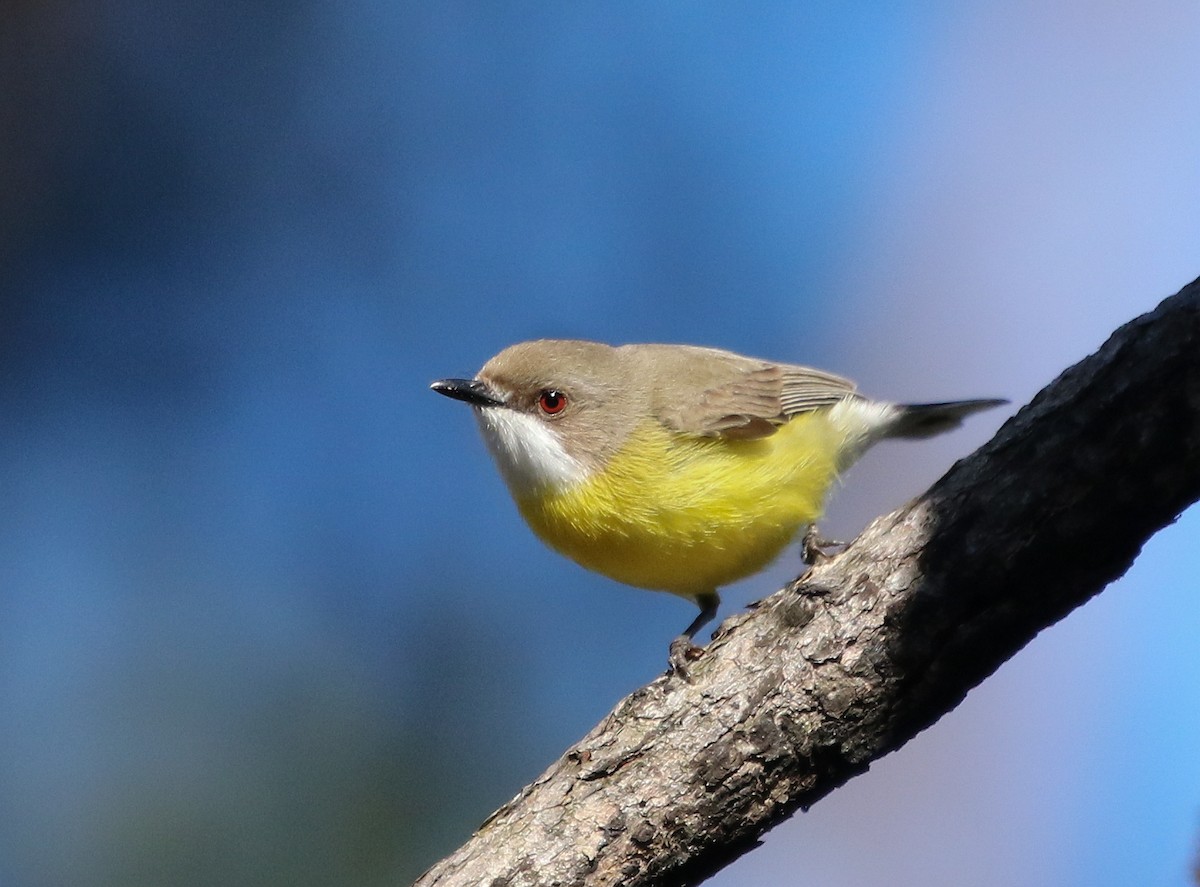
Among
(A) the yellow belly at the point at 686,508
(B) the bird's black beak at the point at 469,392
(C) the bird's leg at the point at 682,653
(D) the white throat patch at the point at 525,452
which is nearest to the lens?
(C) the bird's leg at the point at 682,653

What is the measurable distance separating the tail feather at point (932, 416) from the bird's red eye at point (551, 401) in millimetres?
1672

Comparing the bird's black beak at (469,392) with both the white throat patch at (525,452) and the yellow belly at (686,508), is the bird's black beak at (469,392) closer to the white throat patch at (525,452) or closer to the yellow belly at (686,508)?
the white throat patch at (525,452)

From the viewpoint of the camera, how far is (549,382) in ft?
19.1

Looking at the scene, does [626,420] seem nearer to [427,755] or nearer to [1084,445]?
[1084,445]

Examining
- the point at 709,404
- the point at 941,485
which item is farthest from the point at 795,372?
the point at 941,485

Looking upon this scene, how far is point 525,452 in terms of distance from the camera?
5.55m

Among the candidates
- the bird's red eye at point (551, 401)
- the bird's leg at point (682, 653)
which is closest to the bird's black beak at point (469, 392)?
the bird's red eye at point (551, 401)

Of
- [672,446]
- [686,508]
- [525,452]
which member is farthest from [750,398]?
[525,452]

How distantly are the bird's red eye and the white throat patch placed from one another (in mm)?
95

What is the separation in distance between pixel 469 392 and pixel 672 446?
1058mm

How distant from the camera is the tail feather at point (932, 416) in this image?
578 centimetres

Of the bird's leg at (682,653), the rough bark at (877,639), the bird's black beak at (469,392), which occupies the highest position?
the bird's black beak at (469,392)

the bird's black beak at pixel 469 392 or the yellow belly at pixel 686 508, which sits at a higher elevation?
the bird's black beak at pixel 469 392

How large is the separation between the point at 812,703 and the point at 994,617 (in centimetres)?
64
